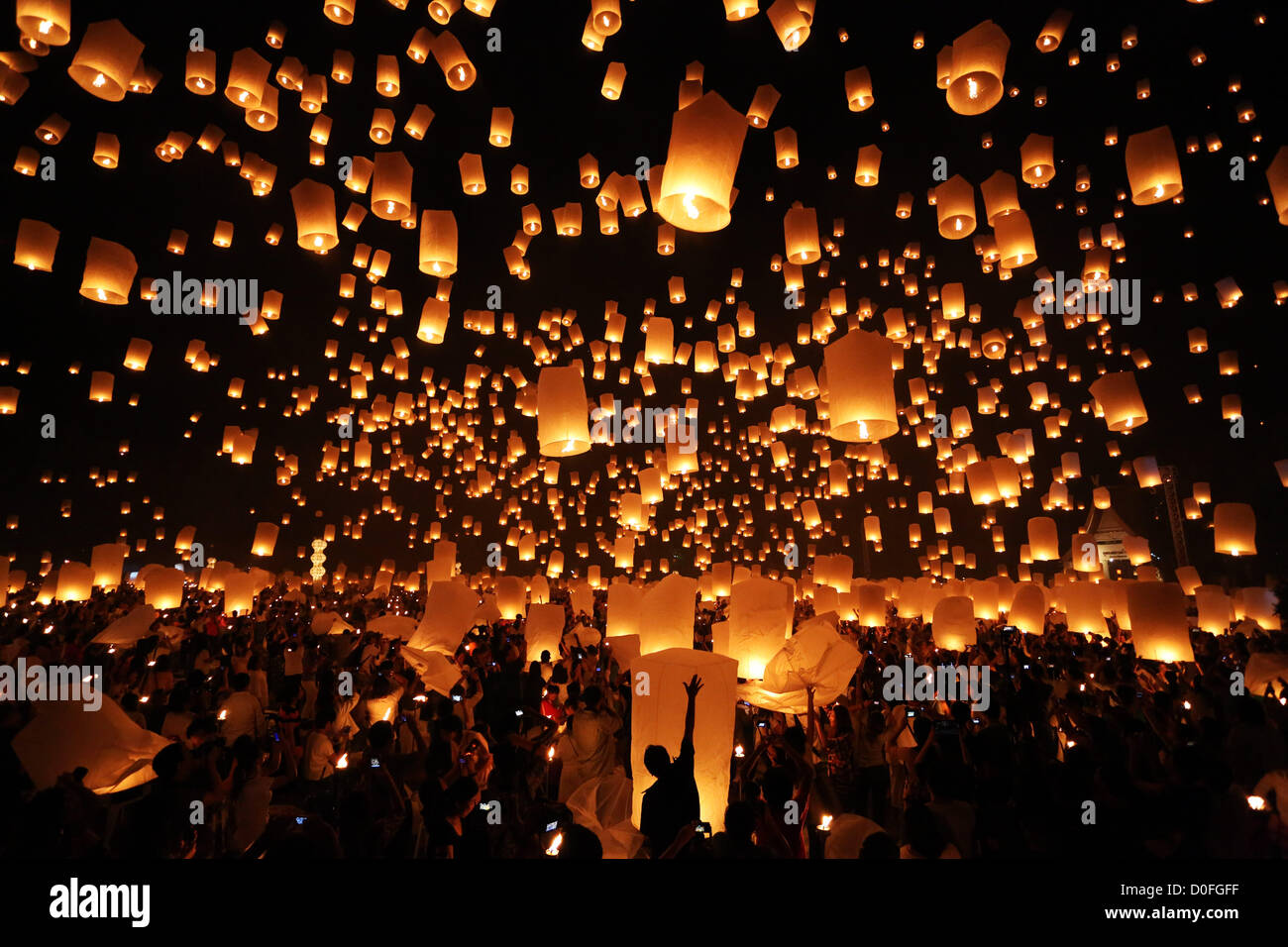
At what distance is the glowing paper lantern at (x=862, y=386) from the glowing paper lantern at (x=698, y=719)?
153 centimetres

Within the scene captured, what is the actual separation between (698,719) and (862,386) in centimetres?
206

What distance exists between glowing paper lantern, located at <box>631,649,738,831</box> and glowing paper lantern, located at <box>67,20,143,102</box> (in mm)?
4644

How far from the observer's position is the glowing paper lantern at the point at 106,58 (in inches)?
155

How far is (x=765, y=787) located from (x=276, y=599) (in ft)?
56.0

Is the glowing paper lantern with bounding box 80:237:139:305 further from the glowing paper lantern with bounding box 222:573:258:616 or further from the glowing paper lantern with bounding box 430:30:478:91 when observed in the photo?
the glowing paper lantern with bounding box 222:573:258:616

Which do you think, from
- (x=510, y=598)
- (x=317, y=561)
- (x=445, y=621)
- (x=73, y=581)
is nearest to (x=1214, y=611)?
(x=445, y=621)

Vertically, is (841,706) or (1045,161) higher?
(1045,161)

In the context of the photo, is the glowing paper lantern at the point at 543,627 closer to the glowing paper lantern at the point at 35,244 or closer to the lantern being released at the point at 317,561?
the glowing paper lantern at the point at 35,244

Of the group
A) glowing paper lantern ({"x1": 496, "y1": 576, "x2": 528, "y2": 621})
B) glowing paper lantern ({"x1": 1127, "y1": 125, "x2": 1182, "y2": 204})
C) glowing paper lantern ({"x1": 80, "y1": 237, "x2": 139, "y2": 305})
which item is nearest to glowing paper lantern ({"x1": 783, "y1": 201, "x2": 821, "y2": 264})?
glowing paper lantern ({"x1": 1127, "y1": 125, "x2": 1182, "y2": 204})

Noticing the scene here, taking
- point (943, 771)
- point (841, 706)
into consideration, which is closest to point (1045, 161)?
point (841, 706)

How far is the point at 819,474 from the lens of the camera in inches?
753

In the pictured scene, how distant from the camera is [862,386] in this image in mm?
3824
